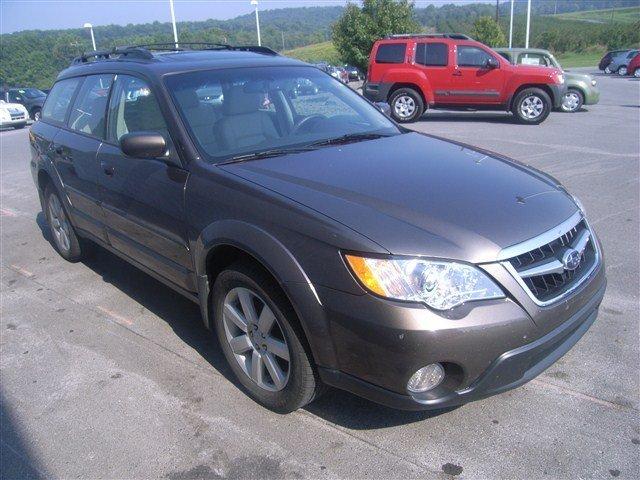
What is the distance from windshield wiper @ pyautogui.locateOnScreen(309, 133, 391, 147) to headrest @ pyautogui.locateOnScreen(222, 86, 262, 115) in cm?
49

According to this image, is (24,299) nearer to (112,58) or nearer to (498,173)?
(112,58)

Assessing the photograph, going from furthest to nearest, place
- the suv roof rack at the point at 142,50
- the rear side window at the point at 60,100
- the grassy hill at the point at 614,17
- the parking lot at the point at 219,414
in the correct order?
the grassy hill at the point at 614,17, the rear side window at the point at 60,100, the suv roof rack at the point at 142,50, the parking lot at the point at 219,414

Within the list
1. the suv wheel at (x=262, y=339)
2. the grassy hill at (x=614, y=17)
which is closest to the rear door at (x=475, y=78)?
the suv wheel at (x=262, y=339)

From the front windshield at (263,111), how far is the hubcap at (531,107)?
10301 millimetres

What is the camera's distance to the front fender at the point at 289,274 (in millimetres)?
2545

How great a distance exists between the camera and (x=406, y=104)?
14.6 meters

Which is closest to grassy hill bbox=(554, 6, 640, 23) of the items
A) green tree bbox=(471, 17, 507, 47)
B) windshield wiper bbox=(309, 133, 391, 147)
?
green tree bbox=(471, 17, 507, 47)

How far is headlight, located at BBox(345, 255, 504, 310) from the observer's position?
2379 millimetres

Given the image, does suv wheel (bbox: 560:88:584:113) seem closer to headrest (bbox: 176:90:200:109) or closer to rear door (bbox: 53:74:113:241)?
rear door (bbox: 53:74:113:241)

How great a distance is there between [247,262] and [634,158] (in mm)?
8072

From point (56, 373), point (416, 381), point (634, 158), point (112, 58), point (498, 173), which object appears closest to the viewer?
point (416, 381)

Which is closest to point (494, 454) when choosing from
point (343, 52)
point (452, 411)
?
point (452, 411)

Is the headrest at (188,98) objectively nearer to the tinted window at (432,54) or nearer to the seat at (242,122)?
the seat at (242,122)

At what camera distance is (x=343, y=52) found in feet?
100
